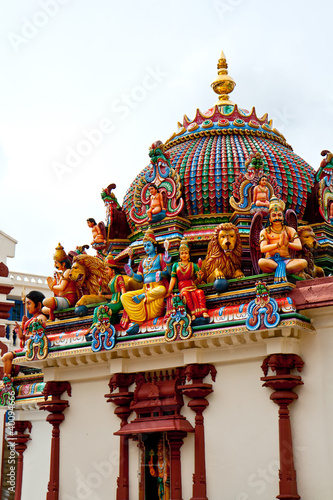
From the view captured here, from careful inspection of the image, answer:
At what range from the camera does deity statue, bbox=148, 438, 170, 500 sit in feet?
52.6

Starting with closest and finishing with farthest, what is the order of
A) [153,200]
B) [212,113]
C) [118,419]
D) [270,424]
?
[270,424]
[118,419]
[153,200]
[212,113]

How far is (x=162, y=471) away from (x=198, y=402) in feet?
5.89

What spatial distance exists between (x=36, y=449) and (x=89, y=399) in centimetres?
498

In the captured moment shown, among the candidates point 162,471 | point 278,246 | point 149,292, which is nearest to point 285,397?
point 278,246

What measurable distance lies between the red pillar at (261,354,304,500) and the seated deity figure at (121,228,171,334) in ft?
9.52

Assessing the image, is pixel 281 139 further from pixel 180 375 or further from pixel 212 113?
pixel 180 375

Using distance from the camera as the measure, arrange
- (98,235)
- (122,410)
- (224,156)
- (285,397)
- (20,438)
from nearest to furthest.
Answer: (285,397)
(122,410)
(224,156)
(98,235)
(20,438)

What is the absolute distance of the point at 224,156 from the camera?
1934 centimetres

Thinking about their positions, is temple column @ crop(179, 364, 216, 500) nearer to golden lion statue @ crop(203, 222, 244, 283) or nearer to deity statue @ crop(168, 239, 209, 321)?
deity statue @ crop(168, 239, 209, 321)

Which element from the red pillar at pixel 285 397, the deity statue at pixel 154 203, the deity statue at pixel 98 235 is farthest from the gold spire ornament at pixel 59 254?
the red pillar at pixel 285 397

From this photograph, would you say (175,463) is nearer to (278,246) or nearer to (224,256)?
(224,256)

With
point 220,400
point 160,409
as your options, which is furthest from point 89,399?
point 220,400

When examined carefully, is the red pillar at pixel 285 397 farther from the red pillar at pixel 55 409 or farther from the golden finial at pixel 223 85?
the golden finial at pixel 223 85

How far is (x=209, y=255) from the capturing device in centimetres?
1641
